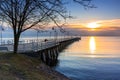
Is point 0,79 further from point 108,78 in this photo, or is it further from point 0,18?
point 108,78

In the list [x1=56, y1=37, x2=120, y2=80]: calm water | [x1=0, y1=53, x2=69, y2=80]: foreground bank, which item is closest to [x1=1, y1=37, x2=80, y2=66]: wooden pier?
[x1=56, y1=37, x2=120, y2=80]: calm water

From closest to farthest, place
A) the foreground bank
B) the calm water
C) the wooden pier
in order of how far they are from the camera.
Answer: the foreground bank → the wooden pier → the calm water

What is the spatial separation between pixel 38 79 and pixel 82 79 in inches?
683

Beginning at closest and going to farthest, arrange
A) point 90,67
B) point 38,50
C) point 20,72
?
point 20,72, point 38,50, point 90,67

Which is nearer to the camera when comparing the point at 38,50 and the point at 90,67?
the point at 38,50

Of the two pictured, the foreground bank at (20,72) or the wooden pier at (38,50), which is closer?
the foreground bank at (20,72)

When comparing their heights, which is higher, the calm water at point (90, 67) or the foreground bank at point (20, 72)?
the foreground bank at point (20, 72)

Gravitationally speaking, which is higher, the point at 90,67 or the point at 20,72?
the point at 20,72

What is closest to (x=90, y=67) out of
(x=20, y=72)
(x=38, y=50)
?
(x=38, y=50)

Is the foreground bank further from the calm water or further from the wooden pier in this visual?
the calm water

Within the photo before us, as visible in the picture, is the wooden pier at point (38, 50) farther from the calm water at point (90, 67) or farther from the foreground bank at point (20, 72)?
the foreground bank at point (20, 72)

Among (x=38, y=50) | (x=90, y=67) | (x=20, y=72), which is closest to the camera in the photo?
(x=20, y=72)

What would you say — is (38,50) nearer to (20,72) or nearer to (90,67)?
(90,67)

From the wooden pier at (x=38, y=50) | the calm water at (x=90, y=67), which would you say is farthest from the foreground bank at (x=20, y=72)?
the calm water at (x=90, y=67)
